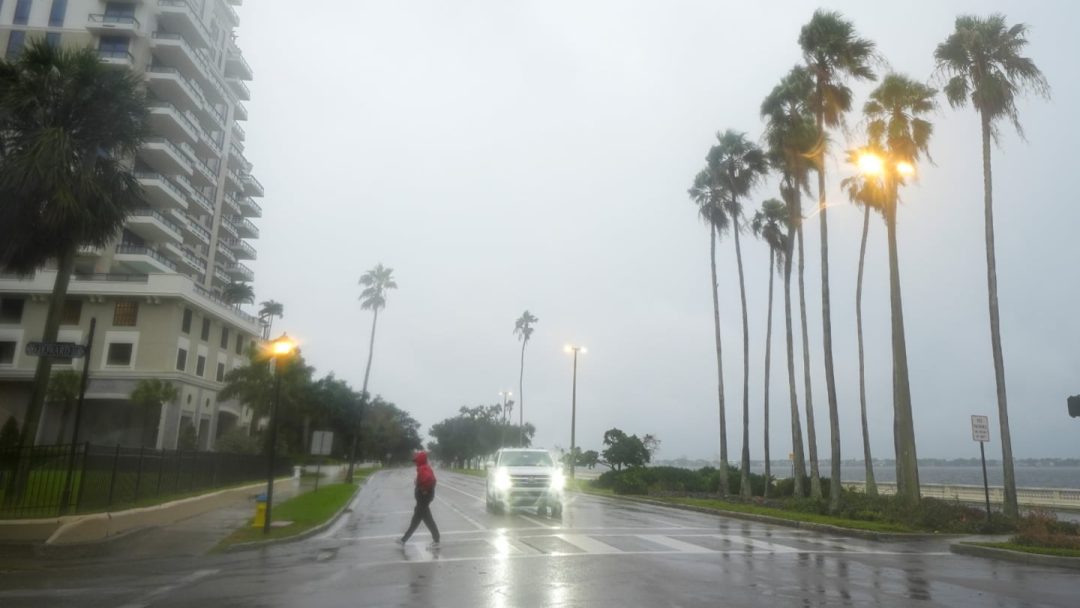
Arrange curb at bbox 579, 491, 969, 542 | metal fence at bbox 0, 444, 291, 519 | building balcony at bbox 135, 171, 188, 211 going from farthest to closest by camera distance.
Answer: building balcony at bbox 135, 171, 188, 211 → curb at bbox 579, 491, 969, 542 → metal fence at bbox 0, 444, 291, 519

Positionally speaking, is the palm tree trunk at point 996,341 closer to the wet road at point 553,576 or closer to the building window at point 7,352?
the wet road at point 553,576

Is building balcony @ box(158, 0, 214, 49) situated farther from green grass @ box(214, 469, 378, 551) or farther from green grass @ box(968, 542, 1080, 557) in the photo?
green grass @ box(968, 542, 1080, 557)

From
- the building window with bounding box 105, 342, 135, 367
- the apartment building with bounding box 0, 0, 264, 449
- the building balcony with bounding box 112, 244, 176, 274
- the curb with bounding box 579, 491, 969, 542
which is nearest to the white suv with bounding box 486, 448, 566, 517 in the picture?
the curb with bounding box 579, 491, 969, 542

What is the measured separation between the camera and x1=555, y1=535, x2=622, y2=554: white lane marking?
520 inches

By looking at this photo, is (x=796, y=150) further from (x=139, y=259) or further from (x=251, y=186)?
(x=251, y=186)

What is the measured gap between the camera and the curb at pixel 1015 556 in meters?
12.9

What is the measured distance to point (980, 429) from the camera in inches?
753

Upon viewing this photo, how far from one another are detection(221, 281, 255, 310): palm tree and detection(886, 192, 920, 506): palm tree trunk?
188 ft

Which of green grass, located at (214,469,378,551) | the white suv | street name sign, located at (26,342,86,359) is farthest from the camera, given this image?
the white suv

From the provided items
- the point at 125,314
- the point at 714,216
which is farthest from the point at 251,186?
the point at 714,216

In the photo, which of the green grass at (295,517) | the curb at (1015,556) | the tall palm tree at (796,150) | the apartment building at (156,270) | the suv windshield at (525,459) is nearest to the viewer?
the curb at (1015,556)

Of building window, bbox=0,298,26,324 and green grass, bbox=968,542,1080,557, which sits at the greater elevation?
building window, bbox=0,298,26,324

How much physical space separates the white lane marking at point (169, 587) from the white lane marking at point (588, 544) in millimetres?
6089

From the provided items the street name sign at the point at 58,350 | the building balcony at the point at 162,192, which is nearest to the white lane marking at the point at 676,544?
the street name sign at the point at 58,350
